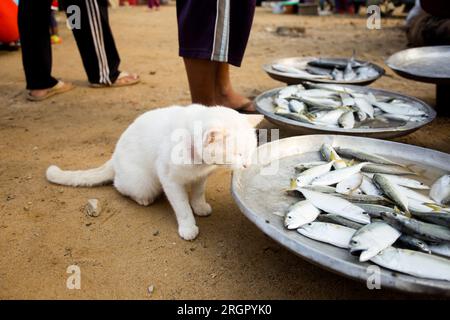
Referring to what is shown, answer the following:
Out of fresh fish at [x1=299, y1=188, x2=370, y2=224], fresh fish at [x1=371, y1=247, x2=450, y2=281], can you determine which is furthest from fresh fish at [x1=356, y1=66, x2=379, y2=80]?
fresh fish at [x1=371, y1=247, x2=450, y2=281]

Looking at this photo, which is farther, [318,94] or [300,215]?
[318,94]

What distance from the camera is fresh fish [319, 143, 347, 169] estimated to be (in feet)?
7.39

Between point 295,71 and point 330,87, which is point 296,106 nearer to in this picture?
point 330,87

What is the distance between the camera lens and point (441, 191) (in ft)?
6.38

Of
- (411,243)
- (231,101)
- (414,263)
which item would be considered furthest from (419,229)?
(231,101)

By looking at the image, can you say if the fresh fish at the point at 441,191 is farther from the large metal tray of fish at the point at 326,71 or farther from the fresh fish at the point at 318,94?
the large metal tray of fish at the point at 326,71

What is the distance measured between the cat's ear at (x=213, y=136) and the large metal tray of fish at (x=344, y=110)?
44.8 inches

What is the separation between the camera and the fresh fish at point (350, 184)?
2031mm

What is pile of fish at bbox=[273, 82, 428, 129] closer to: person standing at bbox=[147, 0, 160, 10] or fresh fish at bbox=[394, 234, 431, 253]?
fresh fish at bbox=[394, 234, 431, 253]

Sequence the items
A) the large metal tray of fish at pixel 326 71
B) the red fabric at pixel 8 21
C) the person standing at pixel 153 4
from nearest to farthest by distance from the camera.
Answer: the large metal tray of fish at pixel 326 71, the red fabric at pixel 8 21, the person standing at pixel 153 4

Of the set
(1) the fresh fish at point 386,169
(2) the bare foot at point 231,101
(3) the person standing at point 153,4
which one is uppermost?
(3) the person standing at point 153,4

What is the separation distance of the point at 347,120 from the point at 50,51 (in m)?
3.48

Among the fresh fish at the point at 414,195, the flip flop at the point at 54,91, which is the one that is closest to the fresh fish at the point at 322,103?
the fresh fish at the point at 414,195
